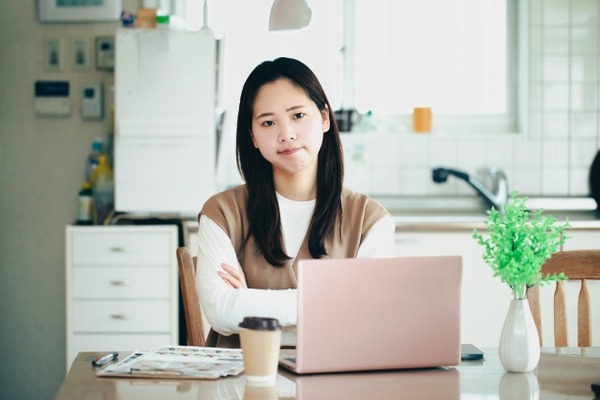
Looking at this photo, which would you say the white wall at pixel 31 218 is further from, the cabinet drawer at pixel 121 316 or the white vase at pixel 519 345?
the white vase at pixel 519 345

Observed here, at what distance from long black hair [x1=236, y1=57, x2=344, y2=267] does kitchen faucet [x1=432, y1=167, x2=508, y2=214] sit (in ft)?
6.49

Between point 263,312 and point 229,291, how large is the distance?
9cm

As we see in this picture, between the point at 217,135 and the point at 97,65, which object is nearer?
the point at 217,135

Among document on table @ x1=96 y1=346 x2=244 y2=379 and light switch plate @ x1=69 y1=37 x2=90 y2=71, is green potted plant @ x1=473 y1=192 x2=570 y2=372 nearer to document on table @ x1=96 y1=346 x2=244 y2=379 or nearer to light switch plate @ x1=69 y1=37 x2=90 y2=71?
document on table @ x1=96 y1=346 x2=244 y2=379

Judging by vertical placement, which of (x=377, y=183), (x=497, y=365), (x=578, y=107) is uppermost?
(x=578, y=107)

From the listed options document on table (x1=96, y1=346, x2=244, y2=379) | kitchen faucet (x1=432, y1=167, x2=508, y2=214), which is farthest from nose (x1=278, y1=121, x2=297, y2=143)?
kitchen faucet (x1=432, y1=167, x2=508, y2=214)

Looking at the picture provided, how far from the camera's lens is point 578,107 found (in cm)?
428

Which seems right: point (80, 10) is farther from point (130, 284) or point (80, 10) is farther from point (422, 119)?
point (422, 119)

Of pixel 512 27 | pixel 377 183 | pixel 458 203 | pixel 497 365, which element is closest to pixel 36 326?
pixel 377 183

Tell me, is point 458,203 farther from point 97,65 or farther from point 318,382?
point 318,382

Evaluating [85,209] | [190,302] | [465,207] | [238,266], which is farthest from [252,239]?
[465,207]

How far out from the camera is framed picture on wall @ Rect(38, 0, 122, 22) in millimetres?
4188

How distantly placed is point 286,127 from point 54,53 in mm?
2449

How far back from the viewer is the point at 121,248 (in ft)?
11.9
